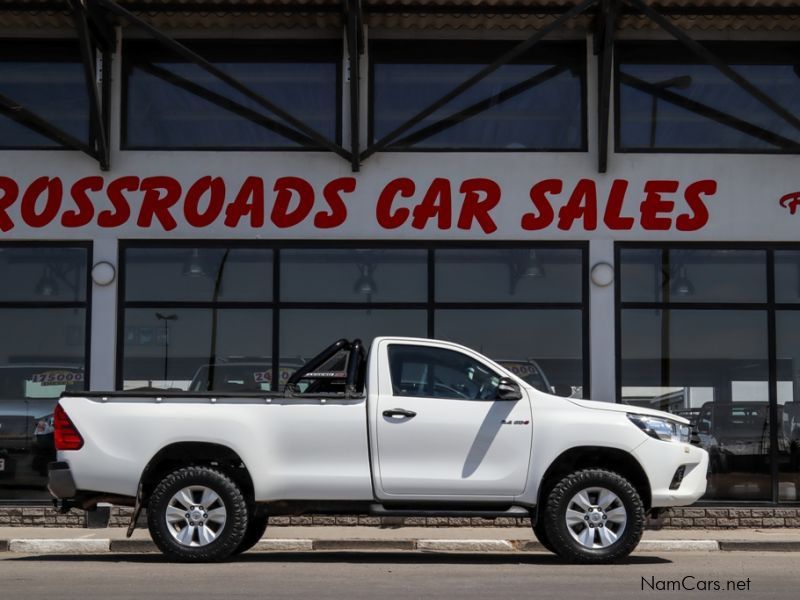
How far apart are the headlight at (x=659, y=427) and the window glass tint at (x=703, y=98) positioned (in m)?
5.61

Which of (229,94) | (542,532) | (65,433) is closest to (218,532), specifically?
(65,433)

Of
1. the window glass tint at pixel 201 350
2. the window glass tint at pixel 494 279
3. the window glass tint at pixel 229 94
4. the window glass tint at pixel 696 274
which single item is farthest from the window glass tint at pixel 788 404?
the window glass tint at pixel 201 350

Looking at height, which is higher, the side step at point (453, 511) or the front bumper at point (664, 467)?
the front bumper at point (664, 467)

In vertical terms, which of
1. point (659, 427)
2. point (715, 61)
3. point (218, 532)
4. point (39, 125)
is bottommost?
point (218, 532)

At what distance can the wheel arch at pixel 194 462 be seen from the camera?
37.6 feet

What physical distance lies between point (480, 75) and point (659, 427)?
18.8ft

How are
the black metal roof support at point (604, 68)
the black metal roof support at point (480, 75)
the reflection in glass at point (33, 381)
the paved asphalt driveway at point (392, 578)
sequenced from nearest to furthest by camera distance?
the paved asphalt driveway at point (392, 578), the black metal roof support at point (480, 75), the black metal roof support at point (604, 68), the reflection in glass at point (33, 381)

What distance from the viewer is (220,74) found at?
1591 cm

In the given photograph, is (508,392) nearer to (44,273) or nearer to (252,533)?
(252,533)

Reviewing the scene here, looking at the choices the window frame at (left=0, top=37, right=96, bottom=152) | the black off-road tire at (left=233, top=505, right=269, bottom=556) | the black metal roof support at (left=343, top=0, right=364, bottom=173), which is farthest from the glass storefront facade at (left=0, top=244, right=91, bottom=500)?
the black off-road tire at (left=233, top=505, right=269, bottom=556)

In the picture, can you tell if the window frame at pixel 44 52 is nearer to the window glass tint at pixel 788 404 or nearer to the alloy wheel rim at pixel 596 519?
the alloy wheel rim at pixel 596 519

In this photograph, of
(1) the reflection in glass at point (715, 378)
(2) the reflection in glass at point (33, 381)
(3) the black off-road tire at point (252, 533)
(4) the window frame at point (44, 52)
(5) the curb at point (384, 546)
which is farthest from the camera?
(4) the window frame at point (44, 52)

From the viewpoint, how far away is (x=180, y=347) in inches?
638

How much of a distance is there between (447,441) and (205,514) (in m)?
2.09
